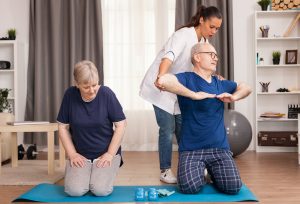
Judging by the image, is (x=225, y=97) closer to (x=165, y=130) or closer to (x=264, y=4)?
(x=165, y=130)

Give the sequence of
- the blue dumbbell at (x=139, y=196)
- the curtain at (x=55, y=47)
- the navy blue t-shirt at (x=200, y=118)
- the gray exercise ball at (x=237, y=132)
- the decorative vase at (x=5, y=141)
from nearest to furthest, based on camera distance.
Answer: the blue dumbbell at (x=139, y=196) → the navy blue t-shirt at (x=200, y=118) → the decorative vase at (x=5, y=141) → the gray exercise ball at (x=237, y=132) → the curtain at (x=55, y=47)

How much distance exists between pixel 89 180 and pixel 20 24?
12.0 ft

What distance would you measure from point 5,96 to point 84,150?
289 cm

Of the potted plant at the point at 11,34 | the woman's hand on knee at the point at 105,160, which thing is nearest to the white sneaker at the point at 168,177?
the woman's hand on knee at the point at 105,160

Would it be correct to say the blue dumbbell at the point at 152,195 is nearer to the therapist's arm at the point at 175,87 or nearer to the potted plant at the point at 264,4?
the therapist's arm at the point at 175,87

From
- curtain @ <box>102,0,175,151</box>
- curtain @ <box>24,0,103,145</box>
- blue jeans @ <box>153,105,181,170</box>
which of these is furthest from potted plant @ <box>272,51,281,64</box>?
blue jeans @ <box>153,105,181,170</box>

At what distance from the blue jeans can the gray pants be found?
0.54 m

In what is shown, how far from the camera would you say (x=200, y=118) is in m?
2.93

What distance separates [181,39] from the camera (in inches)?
123

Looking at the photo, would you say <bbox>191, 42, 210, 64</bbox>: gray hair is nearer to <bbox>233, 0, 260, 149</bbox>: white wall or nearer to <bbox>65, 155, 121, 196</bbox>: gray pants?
<bbox>65, 155, 121, 196</bbox>: gray pants

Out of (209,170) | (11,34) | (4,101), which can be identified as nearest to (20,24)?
(11,34)

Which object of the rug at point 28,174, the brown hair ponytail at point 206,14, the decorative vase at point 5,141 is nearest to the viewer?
the brown hair ponytail at point 206,14

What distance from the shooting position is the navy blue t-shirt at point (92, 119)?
2900 millimetres

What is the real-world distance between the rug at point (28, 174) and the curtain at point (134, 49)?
62.1 inches
